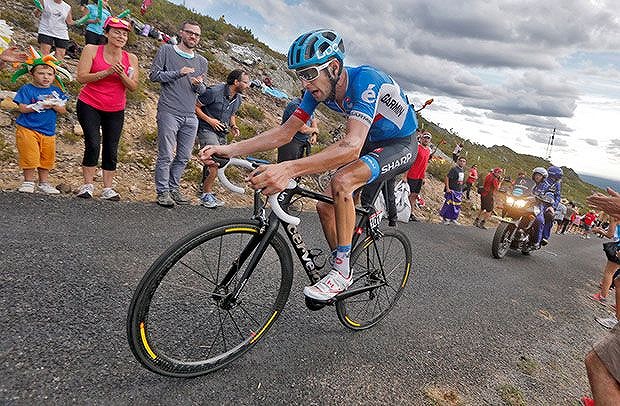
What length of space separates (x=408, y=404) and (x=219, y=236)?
1.97 metres

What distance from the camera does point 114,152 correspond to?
552 cm

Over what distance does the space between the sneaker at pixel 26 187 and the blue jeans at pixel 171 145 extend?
1.66 meters

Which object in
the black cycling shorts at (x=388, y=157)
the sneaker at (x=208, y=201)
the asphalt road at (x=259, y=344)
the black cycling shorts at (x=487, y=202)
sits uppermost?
the black cycling shorts at (x=388, y=157)

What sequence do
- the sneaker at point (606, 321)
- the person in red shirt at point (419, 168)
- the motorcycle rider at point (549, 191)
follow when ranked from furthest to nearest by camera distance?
the person in red shirt at point (419, 168), the motorcycle rider at point (549, 191), the sneaker at point (606, 321)

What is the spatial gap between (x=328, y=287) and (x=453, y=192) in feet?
32.2

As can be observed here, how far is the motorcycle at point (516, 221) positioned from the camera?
27.9 feet

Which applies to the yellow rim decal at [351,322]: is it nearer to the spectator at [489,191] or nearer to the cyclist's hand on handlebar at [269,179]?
the cyclist's hand on handlebar at [269,179]

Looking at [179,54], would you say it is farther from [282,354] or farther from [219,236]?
[282,354]

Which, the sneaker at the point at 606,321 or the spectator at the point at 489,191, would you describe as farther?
the spectator at the point at 489,191

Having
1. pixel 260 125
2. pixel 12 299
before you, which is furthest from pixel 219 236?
pixel 260 125

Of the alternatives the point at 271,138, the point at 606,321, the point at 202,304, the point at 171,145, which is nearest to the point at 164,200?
the point at 171,145

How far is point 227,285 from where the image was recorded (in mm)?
2645

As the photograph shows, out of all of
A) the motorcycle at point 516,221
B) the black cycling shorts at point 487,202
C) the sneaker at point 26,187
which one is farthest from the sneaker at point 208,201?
the black cycling shorts at point 487,202

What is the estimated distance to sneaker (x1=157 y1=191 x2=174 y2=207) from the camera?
6.00 m
